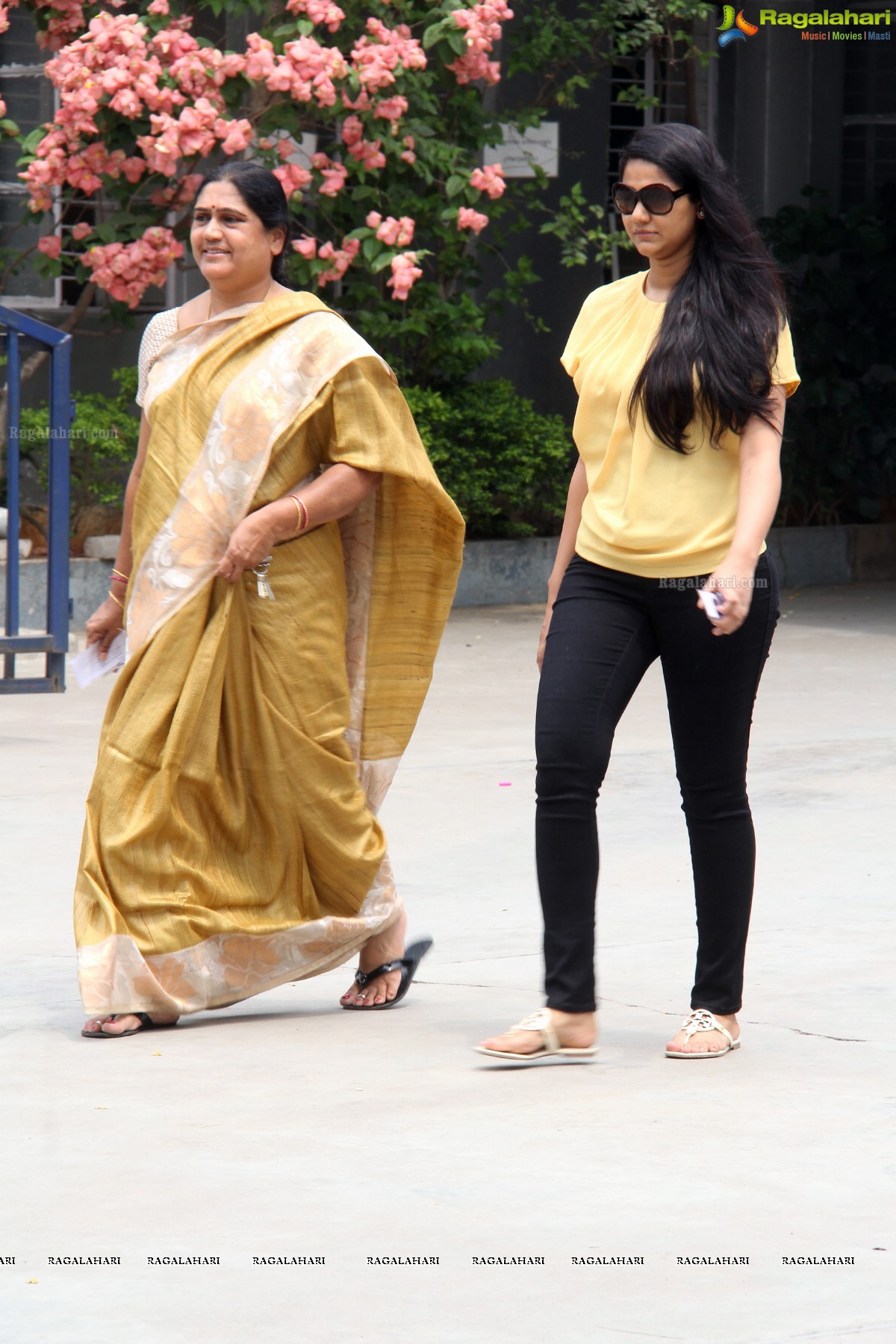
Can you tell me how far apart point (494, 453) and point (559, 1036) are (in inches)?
324

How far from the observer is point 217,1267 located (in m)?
2.94

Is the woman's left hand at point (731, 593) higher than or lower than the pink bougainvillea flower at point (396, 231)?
lower

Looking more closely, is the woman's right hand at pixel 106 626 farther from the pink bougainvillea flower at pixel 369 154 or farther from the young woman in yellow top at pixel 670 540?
the pink bougainvillea flower at pixel 369 154

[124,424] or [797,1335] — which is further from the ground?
[124,424]

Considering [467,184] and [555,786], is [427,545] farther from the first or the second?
[467,184]

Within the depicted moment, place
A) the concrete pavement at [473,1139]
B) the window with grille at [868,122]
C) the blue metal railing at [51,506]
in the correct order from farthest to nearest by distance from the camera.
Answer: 1. the window with grille at [868,122]
2. the blue metal railing at [51,506]
3. the concrete pavement at [473,1139]

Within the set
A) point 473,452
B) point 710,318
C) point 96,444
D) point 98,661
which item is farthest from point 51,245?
Answer: point 710,318

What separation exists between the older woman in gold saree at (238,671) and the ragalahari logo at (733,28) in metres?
10.5

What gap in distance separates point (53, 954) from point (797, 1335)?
260cm

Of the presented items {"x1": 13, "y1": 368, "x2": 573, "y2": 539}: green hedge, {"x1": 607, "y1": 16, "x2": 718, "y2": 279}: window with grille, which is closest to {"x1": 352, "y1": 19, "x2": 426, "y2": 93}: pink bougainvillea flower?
{"x1": 13, "y1": 368, "x2": 573, "y2": 539}: green hedge

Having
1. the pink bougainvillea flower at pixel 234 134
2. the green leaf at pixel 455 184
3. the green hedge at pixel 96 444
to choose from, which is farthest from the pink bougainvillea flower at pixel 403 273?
the green hedge at pixel 96 444

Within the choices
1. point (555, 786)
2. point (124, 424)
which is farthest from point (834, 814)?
point (124, 424)

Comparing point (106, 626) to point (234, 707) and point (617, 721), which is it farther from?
point (617, 721)

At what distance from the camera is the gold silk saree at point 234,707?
A: 14.1 feet
